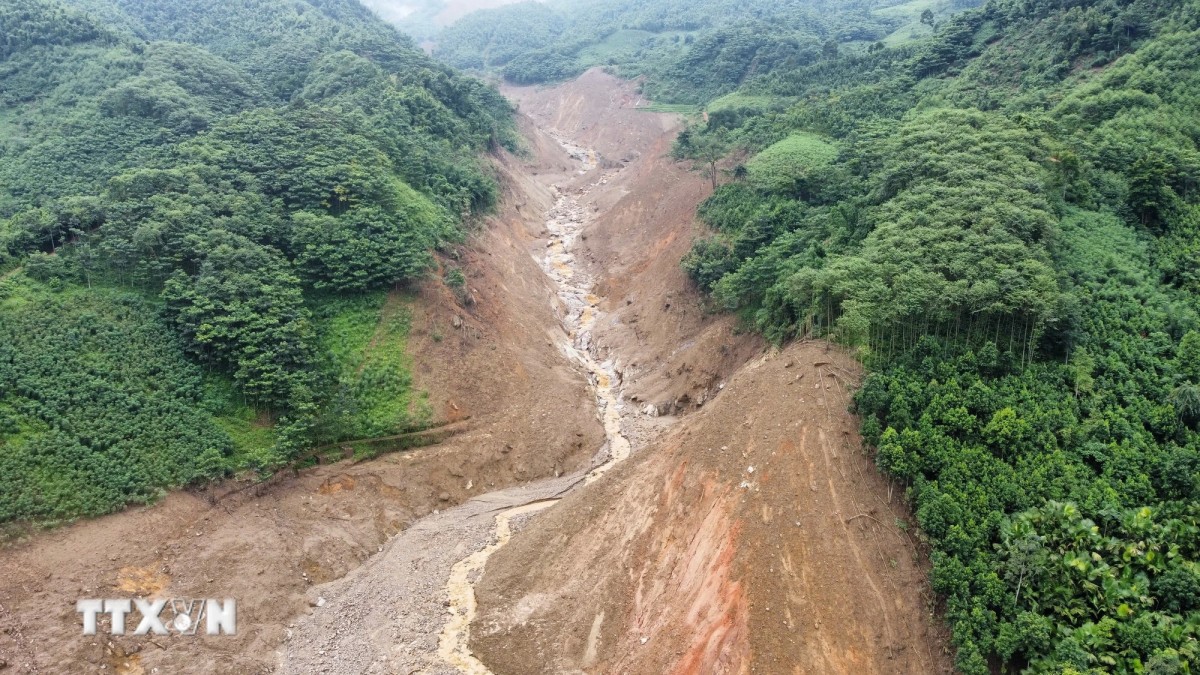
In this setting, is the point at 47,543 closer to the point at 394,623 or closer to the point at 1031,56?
the point at 394,623

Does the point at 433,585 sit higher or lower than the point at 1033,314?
lower

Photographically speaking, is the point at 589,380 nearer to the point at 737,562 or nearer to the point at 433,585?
the point at 433,585

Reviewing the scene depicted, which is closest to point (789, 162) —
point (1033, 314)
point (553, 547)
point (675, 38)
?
point (1033, 314)

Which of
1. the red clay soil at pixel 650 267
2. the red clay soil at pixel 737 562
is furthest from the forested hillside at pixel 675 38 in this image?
the red clay soil at pixel 737 562

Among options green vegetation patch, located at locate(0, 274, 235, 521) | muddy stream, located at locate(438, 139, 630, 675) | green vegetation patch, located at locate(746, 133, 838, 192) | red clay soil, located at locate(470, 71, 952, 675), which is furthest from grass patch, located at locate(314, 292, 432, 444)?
green vegetation patch, located at locate(746, 133, 838, 192)

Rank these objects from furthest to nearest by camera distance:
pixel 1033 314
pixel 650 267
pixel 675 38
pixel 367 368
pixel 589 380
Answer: pixel 675 38 < pixel 650 267 < pixel 589 380 < pixel 367 368 < pixel 1033 314

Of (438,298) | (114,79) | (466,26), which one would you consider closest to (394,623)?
(438,298)
